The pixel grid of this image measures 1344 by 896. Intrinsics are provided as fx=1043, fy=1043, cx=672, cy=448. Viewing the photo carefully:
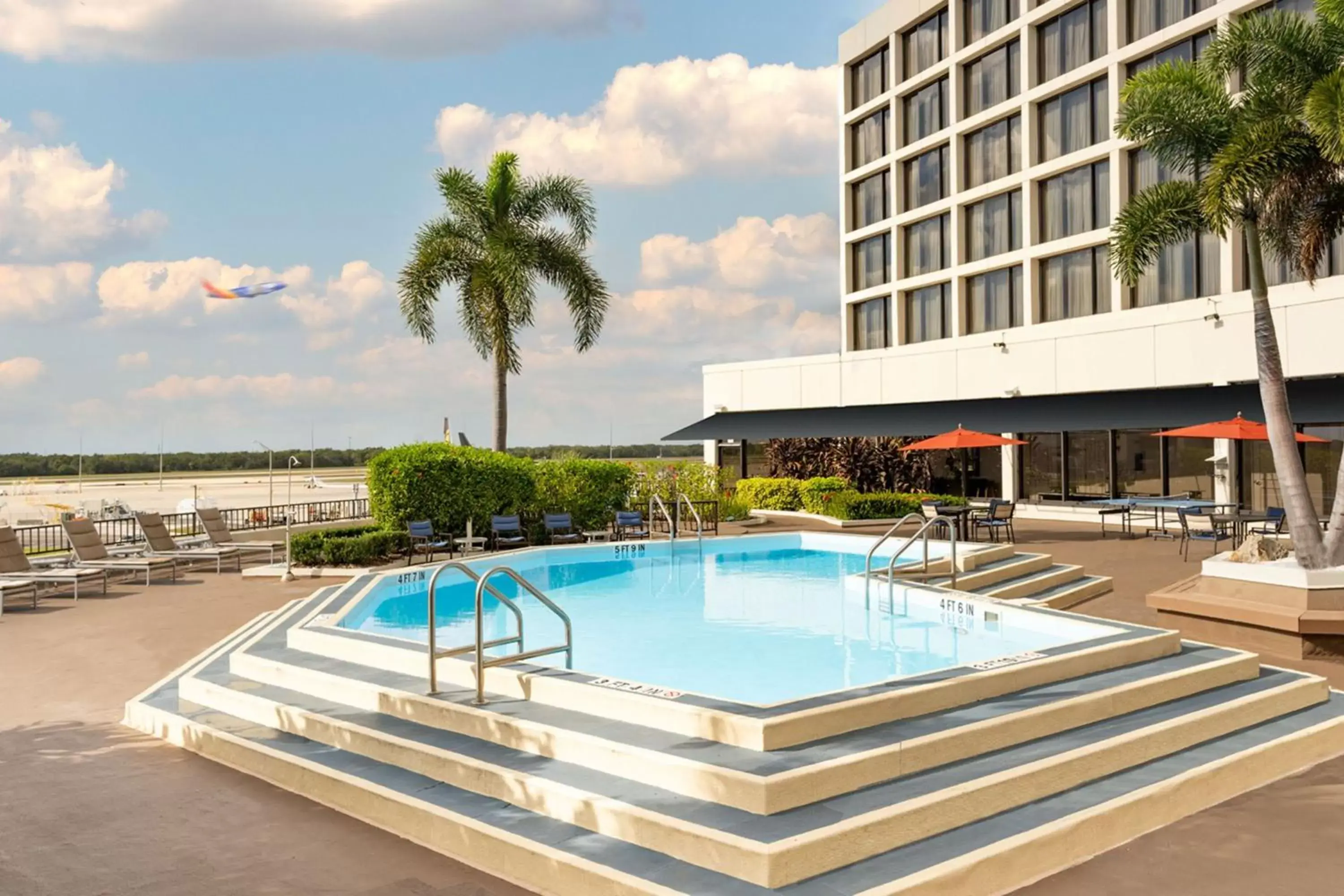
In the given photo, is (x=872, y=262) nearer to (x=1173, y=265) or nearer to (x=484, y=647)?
(x=1173, y=265)

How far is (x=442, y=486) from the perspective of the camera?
20.5 m

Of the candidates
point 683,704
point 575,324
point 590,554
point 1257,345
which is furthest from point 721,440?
point 683,704

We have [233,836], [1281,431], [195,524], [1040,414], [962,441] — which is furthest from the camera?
[1040,414]

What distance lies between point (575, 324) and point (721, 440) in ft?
39.5

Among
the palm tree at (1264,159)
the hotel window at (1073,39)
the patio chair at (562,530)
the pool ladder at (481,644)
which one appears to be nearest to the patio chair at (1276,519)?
the palm tree at (1264,159)

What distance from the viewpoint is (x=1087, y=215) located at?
3098 centimetres

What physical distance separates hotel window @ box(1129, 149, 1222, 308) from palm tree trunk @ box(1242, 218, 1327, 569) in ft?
49.1

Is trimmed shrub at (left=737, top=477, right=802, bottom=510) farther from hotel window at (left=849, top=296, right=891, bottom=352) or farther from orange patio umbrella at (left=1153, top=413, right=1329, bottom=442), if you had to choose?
orange patio umbrella at (left=1153, top=413, right=1329, bottom=442)

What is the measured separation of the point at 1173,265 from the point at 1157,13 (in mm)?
7109

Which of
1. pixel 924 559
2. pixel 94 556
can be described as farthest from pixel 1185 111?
pixel 94 556

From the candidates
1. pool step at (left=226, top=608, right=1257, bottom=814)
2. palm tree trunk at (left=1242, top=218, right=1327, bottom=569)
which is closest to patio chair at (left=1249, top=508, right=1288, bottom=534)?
palm tree trunk at (left=1242, top=218, right=1327, bottom=569)

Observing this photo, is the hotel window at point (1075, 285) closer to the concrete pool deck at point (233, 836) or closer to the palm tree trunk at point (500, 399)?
the palm tree trunk at point (500, 399)

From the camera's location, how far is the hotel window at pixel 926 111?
36.9 m

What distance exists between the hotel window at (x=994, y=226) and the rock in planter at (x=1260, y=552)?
71.6ft
